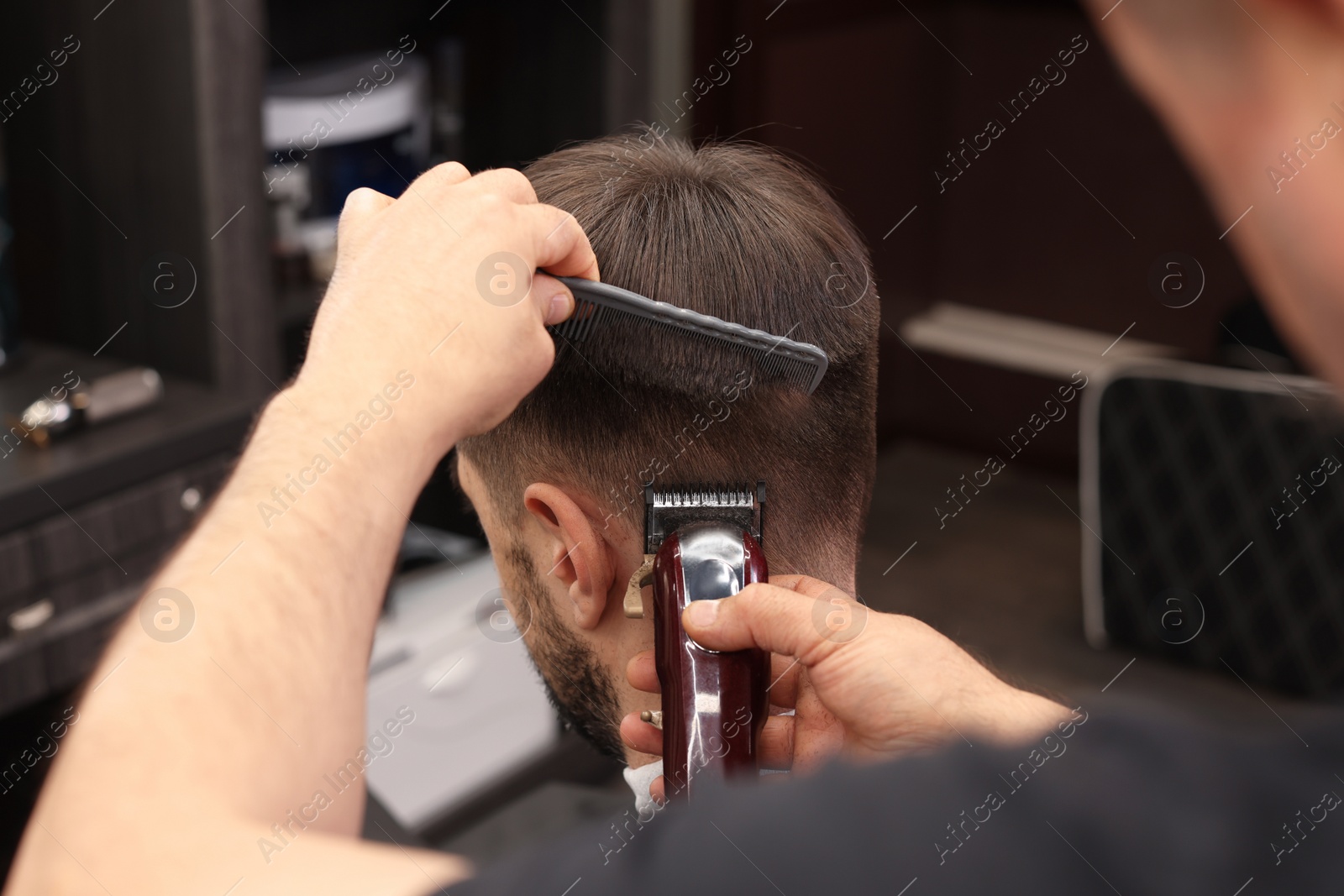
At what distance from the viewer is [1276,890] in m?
0.33

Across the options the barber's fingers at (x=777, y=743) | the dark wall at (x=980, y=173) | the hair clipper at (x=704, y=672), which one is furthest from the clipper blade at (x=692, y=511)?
the dark wall at (x=980, y=173)

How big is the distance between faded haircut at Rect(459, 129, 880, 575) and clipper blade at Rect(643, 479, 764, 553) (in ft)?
0.32

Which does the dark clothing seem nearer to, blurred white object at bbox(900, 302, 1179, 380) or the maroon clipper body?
the maroon clipper body

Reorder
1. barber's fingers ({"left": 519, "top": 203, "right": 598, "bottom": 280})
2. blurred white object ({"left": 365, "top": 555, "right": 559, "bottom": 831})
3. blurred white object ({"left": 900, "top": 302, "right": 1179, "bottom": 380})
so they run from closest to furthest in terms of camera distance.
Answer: barber's fingers ({"left": 519, "top": 203, "right": 598, "bottom": 280})
blurred white object ({"left": 365, "top": 555, "right": 559, "bottom": 831})
blurred white object ({"left": 900, "top": 302, "right": 1179, "bottom": 380})

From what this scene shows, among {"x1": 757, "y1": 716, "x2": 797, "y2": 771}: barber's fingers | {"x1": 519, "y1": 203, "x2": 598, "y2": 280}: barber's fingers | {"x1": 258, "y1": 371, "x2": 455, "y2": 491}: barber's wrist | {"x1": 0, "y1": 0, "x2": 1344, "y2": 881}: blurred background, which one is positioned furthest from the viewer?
{"x1": 0, "y1": 0, "x2": 1344, "y2": 881}: blurred background

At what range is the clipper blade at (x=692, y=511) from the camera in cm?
87

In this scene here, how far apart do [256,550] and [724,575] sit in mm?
315

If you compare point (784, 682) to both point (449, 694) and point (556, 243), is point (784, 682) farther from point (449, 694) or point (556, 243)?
point (449, 694)

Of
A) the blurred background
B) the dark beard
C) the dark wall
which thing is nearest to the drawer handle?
the blurred background

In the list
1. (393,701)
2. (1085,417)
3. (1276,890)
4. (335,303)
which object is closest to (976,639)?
(1085,417)

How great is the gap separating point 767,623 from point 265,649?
331 mm

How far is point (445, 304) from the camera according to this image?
27.1 inches

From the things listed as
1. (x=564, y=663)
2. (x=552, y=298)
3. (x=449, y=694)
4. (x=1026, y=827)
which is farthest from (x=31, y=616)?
(x=1026, y=827)

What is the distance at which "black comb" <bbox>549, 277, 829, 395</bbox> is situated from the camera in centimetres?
80
